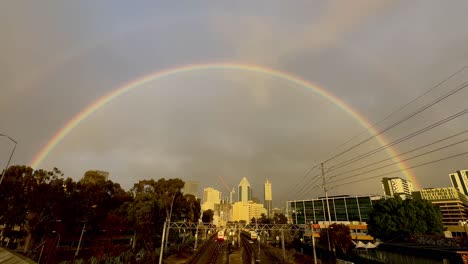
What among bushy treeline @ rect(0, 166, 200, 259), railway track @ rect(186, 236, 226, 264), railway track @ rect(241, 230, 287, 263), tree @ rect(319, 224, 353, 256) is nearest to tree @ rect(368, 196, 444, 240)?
tree @ rect(319, 224, 353, 256)

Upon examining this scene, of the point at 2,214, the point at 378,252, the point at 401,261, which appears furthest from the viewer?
the point at 378,252

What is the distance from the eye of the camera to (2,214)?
117 ft

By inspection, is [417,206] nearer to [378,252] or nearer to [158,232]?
[378,252]

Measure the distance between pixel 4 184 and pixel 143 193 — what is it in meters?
20.3

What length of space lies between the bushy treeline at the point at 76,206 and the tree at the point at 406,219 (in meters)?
48.0

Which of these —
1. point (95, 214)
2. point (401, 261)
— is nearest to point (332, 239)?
point (401, 261)

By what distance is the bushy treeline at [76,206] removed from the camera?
121ft

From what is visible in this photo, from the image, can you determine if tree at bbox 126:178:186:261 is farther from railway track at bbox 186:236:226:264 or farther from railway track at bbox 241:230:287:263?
railway track at bbox 241:230:287:263

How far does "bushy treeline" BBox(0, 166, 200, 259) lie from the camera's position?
36.8 meters

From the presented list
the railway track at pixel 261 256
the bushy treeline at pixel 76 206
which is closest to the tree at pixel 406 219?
the railway track at pixel 261 256

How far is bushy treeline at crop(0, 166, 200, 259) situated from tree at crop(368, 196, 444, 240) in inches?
1890

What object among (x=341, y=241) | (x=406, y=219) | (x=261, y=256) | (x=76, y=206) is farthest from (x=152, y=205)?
(x=406, y=219)

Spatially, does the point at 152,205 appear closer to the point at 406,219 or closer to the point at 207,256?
the point at 207,256

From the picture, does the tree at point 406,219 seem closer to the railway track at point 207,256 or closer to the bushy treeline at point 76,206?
the railway track at point 207,256
